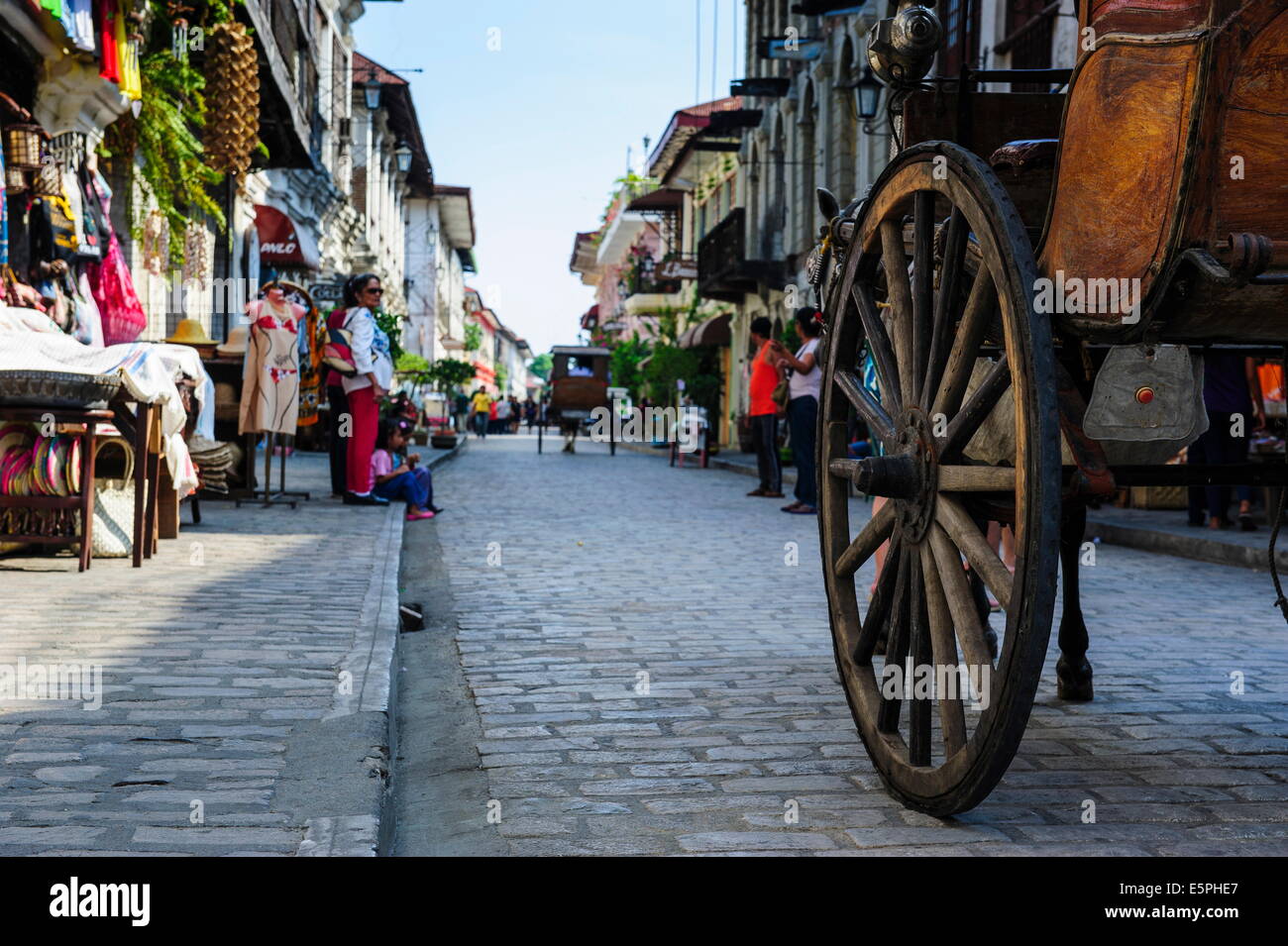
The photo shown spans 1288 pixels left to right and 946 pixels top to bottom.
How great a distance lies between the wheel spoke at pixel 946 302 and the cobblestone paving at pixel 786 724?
3.41 feet

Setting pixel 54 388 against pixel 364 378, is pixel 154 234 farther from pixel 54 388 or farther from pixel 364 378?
pixel 54 388

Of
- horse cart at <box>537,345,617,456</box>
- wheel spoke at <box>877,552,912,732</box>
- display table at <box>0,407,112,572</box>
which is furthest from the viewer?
horse cart at <box>537,345,617,456</box>

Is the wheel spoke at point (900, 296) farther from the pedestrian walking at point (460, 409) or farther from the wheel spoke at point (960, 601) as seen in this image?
the pedestrian walking at point (460, 409)

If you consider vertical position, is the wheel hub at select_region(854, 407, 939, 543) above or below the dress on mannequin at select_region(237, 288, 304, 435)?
below

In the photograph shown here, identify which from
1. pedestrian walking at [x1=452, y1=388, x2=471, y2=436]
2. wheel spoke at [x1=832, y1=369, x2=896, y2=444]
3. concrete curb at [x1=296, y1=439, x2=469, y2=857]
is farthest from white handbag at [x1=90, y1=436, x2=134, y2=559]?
pedestrian walking at [x1=452, y1=388, x2=471, y2=436]

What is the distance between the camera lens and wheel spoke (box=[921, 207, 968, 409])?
311cm

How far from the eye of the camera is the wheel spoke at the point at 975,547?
112 inches

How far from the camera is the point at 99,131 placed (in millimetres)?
11211

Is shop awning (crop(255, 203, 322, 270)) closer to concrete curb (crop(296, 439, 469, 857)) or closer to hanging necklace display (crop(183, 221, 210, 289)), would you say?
hanging necklace display (crop(183, 221, 210, 289))

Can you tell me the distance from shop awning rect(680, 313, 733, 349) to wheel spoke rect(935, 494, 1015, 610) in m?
32.8

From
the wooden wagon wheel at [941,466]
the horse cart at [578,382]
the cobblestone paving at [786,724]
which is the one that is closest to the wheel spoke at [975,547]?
the wooden wagon wheel at [941,466]

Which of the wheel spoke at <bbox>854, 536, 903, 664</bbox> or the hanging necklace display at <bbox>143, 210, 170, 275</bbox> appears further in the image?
the hanging necklace display at <bbox>143, 210, 170, 275</bbox>
